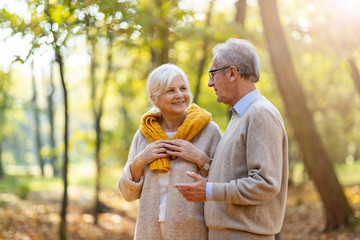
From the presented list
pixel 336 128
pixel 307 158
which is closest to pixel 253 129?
pixel 307 158

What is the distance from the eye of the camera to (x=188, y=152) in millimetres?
2838

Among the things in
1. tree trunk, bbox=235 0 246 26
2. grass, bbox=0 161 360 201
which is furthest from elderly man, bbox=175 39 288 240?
grass, bbox=0 161 360 201

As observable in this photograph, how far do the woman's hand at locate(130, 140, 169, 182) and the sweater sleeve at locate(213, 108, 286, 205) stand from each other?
25.7 inches

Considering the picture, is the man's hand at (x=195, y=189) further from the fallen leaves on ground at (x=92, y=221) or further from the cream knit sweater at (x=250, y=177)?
the fallen leaves on ground at (x=92, y=221)

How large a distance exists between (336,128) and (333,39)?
7384 millimetres

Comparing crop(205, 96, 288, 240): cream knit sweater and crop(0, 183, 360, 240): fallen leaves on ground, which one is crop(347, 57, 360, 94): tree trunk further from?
crop(205, 96, 288, 240): cream knit sweater

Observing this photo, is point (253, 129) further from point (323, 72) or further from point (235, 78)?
point (323, 72)

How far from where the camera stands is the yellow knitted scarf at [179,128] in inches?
113

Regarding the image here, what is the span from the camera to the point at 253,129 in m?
2.31

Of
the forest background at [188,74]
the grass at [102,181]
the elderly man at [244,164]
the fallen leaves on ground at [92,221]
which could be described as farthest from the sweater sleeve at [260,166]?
the grass at [102,181]

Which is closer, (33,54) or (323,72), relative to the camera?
(33,54)

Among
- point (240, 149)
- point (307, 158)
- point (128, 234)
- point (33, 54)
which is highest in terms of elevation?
point (33, 54)

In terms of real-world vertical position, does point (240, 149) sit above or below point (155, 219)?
above

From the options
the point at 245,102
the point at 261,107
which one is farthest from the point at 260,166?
the point at 245,102
